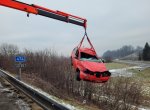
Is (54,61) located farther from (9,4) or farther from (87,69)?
(9,4)

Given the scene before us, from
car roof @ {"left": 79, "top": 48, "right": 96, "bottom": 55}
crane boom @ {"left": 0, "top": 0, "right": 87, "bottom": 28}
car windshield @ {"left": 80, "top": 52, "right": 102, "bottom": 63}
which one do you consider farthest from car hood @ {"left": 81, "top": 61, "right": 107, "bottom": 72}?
crane boom @ {"left": 0, "top": 0, "right": 87, "bottom": 28}

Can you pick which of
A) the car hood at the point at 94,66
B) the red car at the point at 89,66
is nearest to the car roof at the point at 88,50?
the red car at the point at 89,66

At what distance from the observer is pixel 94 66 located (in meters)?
16.6

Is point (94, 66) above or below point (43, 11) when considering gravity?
below

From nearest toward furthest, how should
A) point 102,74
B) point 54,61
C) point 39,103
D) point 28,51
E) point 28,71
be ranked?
point 39,103 → point 102,74 → point 54,61 → point 28,71 → point 28,51

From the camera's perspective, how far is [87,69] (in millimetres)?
16047

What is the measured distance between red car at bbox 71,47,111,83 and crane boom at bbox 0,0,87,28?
5.42 feet

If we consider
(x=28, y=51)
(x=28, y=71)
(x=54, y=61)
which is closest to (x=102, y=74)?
(x=54, y=61)

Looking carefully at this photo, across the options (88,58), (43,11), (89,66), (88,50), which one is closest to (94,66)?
(89,66)

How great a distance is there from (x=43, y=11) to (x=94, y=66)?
4112 millimetres

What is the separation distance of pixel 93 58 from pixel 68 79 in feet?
7.60

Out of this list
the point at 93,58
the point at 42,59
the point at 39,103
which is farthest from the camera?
the point at 42,59

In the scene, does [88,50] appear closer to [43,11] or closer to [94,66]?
[94,66]

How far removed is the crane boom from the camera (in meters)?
14.2
